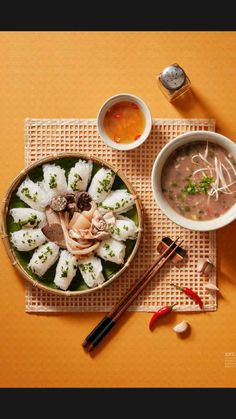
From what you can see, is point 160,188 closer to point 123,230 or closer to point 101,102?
point 123,230

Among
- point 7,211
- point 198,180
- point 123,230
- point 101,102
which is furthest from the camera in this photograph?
point 101,102

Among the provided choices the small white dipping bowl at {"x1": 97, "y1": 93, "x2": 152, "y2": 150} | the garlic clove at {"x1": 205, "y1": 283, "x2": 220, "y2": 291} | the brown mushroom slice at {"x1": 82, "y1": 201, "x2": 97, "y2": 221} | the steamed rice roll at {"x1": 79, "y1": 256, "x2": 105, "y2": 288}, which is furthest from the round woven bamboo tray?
the garlic clove at {"x1": 205, "y1": 283, "x2": 220, "y2": 291}

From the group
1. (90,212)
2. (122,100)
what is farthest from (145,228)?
(122,100)

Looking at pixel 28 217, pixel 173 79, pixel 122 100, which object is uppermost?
pixel 173 79

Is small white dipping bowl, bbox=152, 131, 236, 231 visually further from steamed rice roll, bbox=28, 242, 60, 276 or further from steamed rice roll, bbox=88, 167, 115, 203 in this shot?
steamed rice roll, bbox=28, 242, 60, 276

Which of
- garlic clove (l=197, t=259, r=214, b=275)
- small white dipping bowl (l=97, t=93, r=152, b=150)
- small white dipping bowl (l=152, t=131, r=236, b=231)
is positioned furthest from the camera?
garlic clove (l=197, t=259, r=214, b=275)
